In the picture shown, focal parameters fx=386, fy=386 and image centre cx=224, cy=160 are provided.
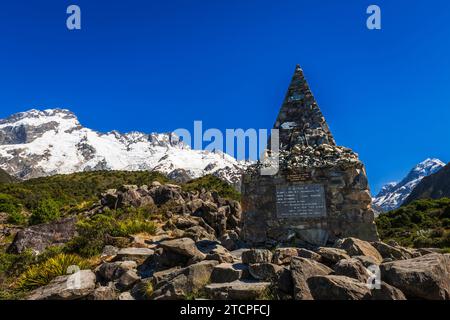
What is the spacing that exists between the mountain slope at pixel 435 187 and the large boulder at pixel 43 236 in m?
99.6

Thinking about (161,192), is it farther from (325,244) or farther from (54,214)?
(325,244)

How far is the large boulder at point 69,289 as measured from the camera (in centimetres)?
914

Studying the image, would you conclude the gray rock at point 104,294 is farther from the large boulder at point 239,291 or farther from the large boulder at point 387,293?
the large boulder at point 387,293

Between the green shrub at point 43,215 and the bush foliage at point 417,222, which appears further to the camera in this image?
the green shrub at point 43,215

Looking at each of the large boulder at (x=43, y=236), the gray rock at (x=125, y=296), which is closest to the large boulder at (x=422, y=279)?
the gray rock at (x=125, y=296)

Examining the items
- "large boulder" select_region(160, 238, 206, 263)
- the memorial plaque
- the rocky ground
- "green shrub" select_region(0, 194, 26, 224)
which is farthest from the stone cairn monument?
"green shrub" select_region(0, 194, 26, 224)

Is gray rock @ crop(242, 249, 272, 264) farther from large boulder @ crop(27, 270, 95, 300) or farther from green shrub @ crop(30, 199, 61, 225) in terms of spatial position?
green shrub @ crop(30, 199, 61, 225)

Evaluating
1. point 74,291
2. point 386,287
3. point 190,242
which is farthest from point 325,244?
point 74,291

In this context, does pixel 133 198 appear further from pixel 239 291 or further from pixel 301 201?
pixel 239 291

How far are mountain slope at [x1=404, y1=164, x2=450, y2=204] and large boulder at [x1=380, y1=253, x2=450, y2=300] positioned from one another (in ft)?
341

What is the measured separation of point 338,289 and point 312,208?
6769 mm

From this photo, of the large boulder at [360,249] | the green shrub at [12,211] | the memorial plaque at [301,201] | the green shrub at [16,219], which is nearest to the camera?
the large boulder at [360,249]

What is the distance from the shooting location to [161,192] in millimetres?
36469

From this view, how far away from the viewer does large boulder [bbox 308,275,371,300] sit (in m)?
6.78
